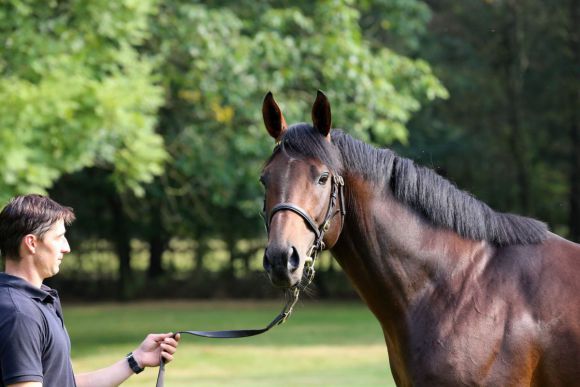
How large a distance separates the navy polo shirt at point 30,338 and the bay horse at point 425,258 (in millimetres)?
995

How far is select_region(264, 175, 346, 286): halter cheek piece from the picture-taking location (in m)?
3.93

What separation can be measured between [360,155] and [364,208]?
263 millimetres

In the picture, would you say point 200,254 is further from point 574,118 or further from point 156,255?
point 574,118

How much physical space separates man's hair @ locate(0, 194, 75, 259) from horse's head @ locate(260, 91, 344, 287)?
1.02 m

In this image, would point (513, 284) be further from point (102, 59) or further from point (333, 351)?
point (333, 351)

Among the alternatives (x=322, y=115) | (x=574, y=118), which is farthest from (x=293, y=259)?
(x=574, y=118)

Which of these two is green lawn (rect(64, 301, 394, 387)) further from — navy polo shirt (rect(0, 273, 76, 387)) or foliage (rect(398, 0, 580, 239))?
navy polo shirt (rect(0, 273, 76, 387))

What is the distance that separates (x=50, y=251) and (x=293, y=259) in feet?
3.62

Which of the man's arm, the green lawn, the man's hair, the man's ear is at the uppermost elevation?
the man's hair

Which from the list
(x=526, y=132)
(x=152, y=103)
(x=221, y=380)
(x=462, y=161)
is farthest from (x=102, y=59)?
(x=526, y=132)

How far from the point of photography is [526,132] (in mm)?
25500

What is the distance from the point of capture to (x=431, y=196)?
4.34 m

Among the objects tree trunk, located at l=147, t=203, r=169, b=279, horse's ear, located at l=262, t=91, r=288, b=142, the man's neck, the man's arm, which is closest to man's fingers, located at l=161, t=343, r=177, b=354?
the man's arm

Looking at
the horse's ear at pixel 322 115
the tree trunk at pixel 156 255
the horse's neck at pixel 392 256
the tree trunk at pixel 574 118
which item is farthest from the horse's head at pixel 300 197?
the tree trunk at pixel 156 255
